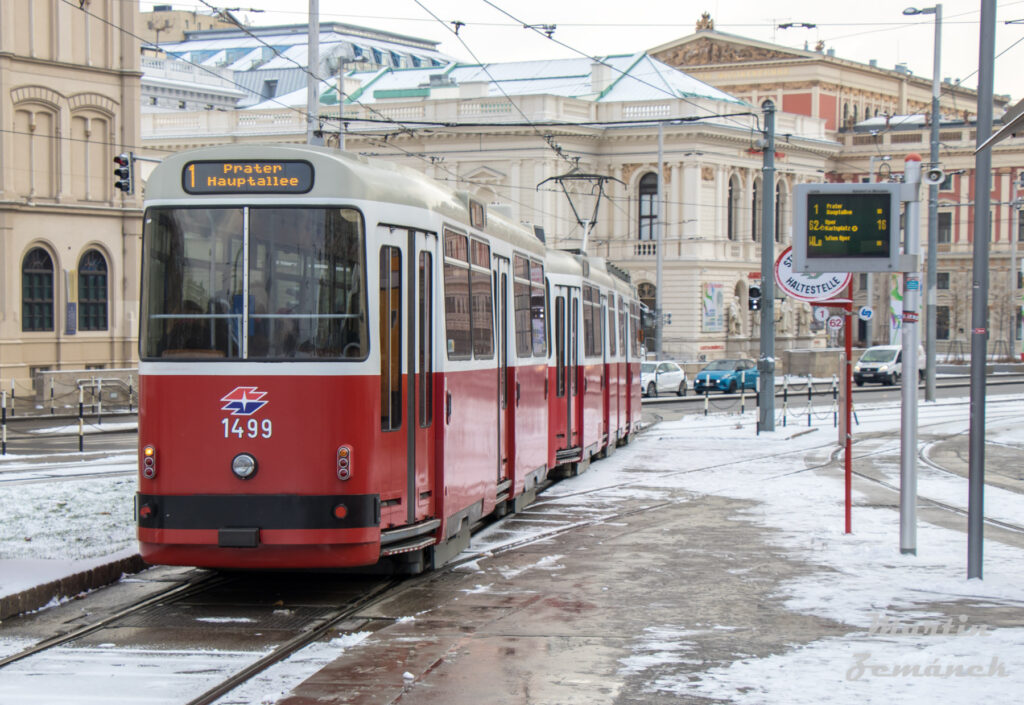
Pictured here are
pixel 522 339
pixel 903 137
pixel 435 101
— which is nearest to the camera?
pixel 522 339

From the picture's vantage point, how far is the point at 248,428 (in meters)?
9.74

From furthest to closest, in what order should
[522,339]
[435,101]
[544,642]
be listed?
A: [435,101] < [522,339] < [544,642]

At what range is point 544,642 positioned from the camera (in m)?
8.98

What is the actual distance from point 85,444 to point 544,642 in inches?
753

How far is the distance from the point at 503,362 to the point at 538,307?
7.73 ft

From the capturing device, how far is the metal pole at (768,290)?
2759 cm

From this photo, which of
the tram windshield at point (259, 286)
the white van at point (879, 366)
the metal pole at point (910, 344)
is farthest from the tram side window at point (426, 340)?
the white van at point (879, 366)

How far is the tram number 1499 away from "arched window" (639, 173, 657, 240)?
65611 millimetres

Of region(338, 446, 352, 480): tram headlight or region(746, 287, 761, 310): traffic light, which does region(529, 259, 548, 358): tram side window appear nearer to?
region(338, 446, 352, 480): tram headlight

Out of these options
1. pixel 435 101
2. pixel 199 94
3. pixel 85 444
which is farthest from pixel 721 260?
pixel 85 444

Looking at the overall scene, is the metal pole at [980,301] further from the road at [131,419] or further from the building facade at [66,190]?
the building facade at [66,190]

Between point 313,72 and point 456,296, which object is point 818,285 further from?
point 313,72

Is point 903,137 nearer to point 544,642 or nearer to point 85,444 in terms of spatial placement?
point 85,444

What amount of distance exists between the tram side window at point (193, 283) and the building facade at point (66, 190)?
29681mm
